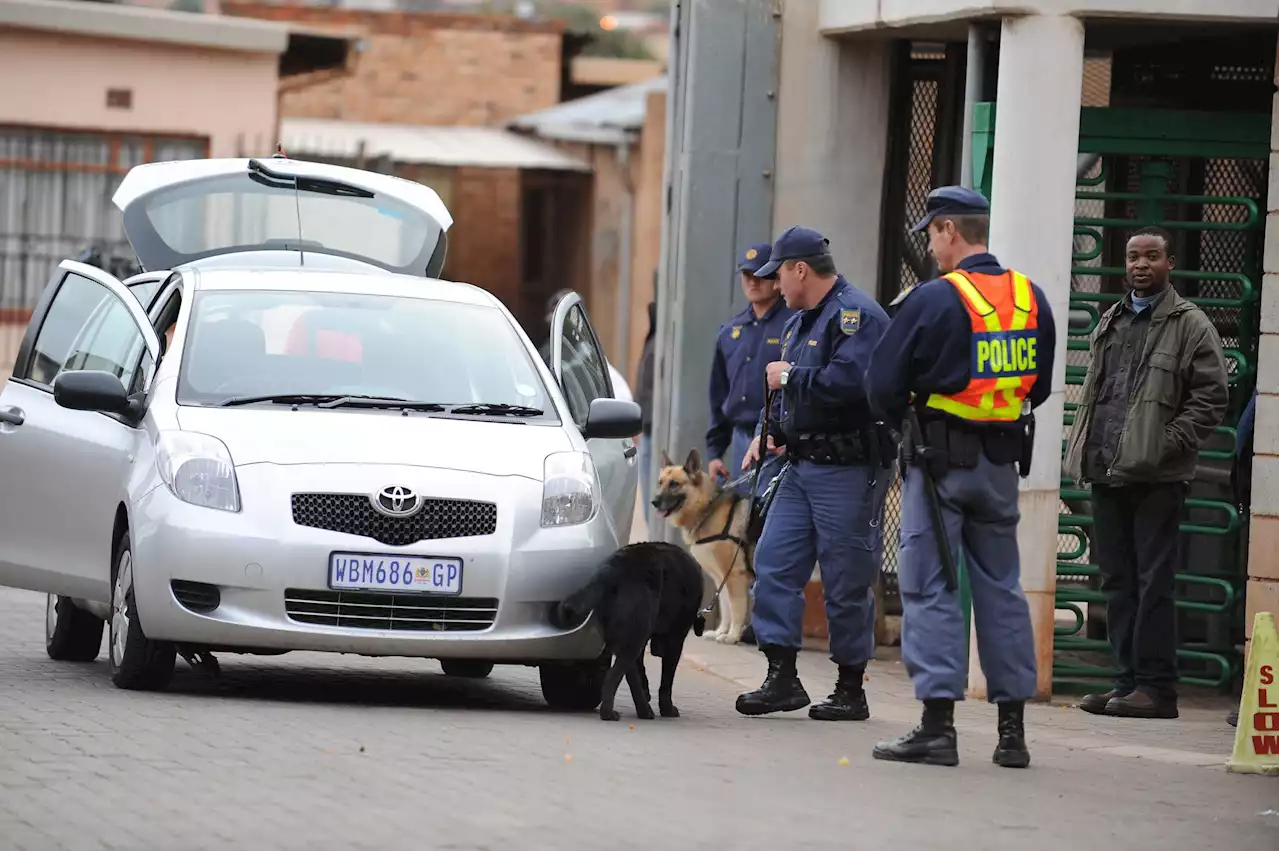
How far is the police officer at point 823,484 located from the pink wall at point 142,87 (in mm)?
18266

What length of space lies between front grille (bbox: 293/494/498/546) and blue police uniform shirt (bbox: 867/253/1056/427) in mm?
1677

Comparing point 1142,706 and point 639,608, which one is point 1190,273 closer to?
point 1142,706

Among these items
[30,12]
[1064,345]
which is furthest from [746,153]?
[30,12]

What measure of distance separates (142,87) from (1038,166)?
17.9m

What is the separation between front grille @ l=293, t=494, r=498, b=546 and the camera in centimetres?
900

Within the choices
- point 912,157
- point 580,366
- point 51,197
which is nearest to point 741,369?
point 580,366

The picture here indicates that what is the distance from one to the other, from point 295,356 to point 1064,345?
348cm

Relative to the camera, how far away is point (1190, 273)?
1126 centimetres

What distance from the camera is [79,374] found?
950 cm

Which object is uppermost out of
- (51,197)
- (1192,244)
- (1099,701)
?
(51,197)

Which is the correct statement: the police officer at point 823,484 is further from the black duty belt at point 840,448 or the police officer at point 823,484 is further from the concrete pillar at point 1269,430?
the concrete pillar at point 1269,430

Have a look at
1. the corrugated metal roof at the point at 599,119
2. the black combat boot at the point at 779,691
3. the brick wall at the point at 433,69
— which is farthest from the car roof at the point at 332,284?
the brick wall at the point at 433,69

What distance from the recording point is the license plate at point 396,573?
352 inches

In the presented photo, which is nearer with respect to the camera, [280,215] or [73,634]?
[73,634]
